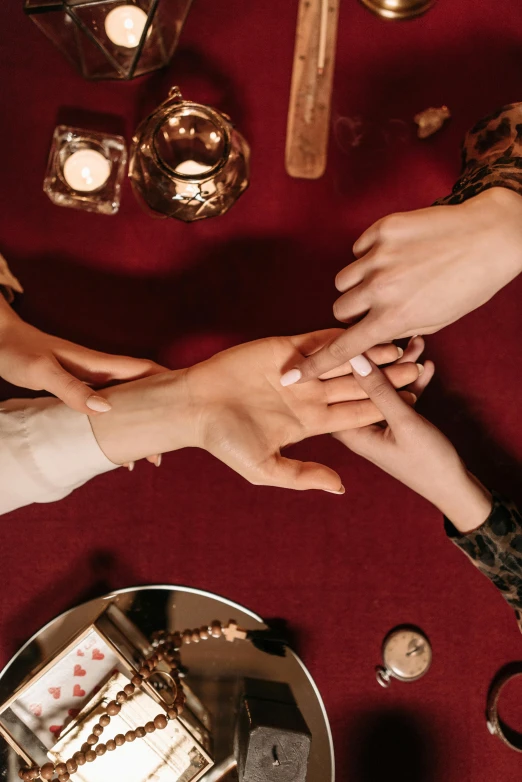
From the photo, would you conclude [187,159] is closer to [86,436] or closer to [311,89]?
[311,89]

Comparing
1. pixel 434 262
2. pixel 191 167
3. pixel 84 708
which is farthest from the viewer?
pixel 191 167

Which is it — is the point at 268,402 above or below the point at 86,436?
below

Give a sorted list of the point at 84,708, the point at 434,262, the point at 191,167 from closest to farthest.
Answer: the point at 434,262, the point at 84,708, the point at 191,167

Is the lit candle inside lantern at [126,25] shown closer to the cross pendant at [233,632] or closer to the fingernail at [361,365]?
the fingernail at [361,365]

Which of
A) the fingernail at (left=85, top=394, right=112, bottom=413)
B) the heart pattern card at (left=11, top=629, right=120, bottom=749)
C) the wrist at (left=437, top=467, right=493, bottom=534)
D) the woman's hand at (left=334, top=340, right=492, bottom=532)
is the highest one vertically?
the fingernail at (left=85, top=394, right=112, bottom=413)

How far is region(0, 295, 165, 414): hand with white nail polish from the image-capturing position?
741 millimetres

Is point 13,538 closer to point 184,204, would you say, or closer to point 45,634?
point 45,634

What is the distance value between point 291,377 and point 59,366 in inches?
12.3

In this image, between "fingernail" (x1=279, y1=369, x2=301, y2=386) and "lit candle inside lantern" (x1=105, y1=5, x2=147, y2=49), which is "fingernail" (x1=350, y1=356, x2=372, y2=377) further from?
"lit candle inside lantern" (x1=105, y1=5, x2=147, y2=49)

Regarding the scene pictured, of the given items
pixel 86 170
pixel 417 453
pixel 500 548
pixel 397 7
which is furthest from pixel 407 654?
pixel 397 7

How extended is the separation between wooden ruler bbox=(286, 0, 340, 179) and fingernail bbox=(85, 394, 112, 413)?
20.0 inches

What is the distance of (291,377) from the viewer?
766mm

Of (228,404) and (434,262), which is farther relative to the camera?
(228,404)

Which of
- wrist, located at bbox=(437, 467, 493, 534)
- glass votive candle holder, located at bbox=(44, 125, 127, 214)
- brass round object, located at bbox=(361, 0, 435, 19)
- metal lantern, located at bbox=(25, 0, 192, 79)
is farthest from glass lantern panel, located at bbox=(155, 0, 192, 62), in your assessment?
wrist, located at bbox=(437, 467, 493, 534)
